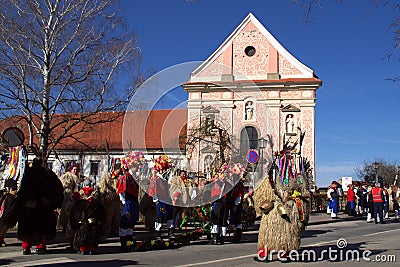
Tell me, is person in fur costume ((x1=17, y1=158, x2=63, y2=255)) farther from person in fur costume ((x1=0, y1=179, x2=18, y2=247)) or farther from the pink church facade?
the pink church facade

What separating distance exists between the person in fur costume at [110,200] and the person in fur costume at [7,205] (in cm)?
205

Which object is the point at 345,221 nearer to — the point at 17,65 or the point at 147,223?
the point at 147,223

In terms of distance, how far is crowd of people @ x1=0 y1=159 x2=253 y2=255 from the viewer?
8.95 m

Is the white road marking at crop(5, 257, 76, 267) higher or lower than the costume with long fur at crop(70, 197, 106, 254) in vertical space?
lower

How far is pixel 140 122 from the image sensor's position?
14.7 metres

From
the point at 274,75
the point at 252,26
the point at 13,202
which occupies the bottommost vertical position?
the point at 13,202

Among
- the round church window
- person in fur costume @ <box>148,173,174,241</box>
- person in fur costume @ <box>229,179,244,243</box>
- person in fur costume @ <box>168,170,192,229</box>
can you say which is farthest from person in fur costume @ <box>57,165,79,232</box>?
the round church window

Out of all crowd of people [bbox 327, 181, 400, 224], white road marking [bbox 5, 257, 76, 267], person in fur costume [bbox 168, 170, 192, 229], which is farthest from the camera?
crowd of people [bbox 327, 181, 400, 224]

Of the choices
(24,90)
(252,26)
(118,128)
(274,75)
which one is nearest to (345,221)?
(24,90)

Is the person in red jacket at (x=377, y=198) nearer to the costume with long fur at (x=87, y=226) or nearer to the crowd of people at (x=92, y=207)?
the crowd of people at (x=92, y=207)

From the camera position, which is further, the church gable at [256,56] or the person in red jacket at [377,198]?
the church gable at [256,56]

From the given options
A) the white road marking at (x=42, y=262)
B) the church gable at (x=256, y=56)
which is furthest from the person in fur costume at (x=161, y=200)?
the church gable at (x=256, y=56)

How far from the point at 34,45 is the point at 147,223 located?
918 cm

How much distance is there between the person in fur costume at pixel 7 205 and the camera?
8.93 meters
